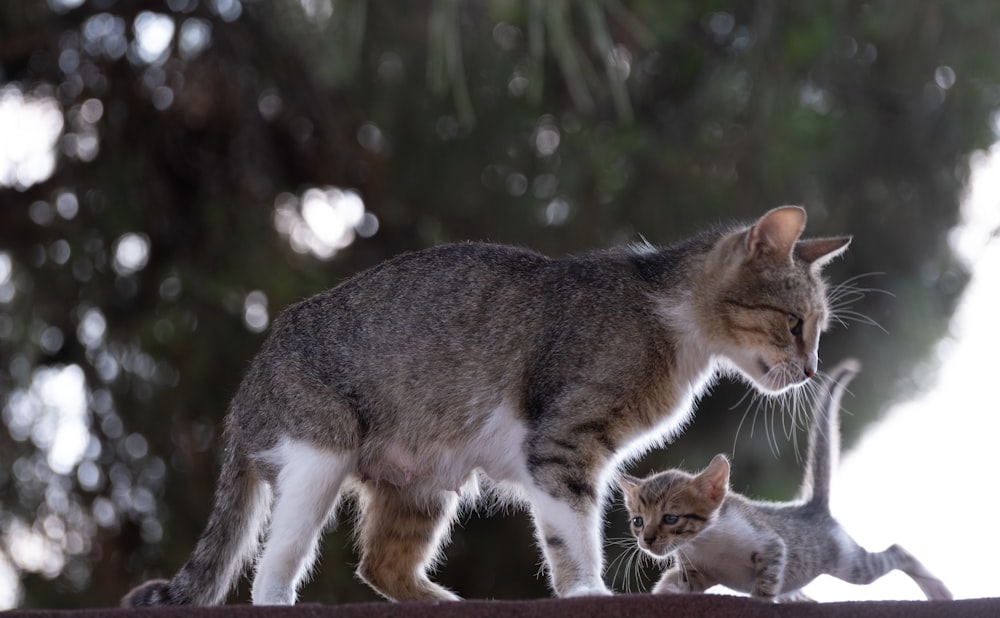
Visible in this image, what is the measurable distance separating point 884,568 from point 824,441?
1.11 ft

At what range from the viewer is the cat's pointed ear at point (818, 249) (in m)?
3.16

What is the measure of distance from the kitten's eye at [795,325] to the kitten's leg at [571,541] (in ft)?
1.98

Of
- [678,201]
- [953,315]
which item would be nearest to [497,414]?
[678,201]

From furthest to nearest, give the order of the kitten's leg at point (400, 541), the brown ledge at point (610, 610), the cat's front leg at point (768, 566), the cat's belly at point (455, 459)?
the kitten's leg at point (400, 541), the cat's belly at point (455, 459), the cat's front leg at point (768, 566), the brown ledge at point (610, 610)

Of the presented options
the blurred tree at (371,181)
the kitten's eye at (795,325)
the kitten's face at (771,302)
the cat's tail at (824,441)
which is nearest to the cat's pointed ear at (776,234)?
the kitten's face at (771,302)

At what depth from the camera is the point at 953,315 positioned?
223 inches

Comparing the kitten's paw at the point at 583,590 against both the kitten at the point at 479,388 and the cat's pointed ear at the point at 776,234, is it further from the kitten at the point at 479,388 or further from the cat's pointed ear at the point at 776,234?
the cat's pointed ear at the point at 776,234

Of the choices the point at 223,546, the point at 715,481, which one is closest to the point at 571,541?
the point at 715,481

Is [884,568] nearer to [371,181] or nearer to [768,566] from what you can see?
[768,566]

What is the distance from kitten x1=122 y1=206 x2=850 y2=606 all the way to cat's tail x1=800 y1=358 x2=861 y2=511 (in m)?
0.10

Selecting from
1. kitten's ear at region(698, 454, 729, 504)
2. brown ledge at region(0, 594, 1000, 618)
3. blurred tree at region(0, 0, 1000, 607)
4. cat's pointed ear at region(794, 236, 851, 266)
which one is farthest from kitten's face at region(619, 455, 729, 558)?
blurred tree at region(0, 0, 1000, 607)

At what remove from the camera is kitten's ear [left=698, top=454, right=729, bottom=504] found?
2.64 m

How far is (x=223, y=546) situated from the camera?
10.2 ft

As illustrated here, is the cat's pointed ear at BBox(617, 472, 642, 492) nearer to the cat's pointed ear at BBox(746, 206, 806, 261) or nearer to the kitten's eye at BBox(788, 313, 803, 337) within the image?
the kitten's eye at BBox(788, 313, 803, 337)
